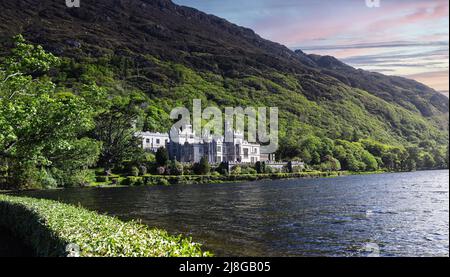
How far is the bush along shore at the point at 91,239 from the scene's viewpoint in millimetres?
8523

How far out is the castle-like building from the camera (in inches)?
4929

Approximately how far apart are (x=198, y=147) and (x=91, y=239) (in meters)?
116

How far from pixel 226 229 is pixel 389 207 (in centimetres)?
2176

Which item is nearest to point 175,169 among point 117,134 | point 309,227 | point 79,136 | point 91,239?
point 117,134

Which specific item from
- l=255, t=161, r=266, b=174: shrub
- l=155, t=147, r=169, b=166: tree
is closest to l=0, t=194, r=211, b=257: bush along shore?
l=155, t=147, r=169, b=166: tree

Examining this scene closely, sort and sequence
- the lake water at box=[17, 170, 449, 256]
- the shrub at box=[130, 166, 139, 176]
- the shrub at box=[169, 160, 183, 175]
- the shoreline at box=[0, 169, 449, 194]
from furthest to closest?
the shrub at box=[169, 160, 183, 175] < the shrub at box=[130, 166, 139, 176] < the shoreline at box=[0, 169, 449, 194] < the lake water at box=[17, 170, 449, 256]

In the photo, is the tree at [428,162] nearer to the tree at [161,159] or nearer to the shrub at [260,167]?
the shrub at [260,167]

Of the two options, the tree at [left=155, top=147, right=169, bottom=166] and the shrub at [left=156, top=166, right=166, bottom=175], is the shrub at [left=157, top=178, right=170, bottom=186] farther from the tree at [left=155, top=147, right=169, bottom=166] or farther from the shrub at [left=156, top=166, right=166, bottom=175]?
the tree at [left=155, top=147, right=169, bottom=166]

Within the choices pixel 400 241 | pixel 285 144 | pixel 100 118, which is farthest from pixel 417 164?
pixel 400 241

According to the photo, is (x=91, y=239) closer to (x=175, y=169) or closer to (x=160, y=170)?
(x=160, y=170)

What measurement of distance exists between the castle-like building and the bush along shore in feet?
353

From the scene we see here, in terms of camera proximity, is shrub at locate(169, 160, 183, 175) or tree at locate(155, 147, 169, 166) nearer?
shrub at locate(169, 160, 183, 175)
